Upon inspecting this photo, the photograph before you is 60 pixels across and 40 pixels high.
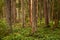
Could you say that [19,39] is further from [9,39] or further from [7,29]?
[7,29]

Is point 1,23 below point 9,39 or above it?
above

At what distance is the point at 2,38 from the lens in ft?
39.5

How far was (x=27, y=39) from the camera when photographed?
1180cm

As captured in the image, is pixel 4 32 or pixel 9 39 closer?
pixel 9 39

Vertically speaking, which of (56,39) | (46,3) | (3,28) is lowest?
(56,39)

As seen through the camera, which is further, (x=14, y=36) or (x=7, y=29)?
(x=7, y=29)

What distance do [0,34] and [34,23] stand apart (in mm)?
2961

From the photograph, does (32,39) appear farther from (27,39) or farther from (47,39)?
(47,39)

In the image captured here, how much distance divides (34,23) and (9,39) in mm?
2809

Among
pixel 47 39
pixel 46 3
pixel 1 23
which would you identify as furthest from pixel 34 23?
pixel 46 3

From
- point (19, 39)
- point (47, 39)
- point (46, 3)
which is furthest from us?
point (46, 3)

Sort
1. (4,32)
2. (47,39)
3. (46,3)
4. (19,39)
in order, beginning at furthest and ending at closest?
(46,3) < (4,32) < (47,39) < (19,39)

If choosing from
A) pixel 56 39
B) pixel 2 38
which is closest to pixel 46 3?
pixel 56 39

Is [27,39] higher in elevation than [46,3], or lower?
lower
